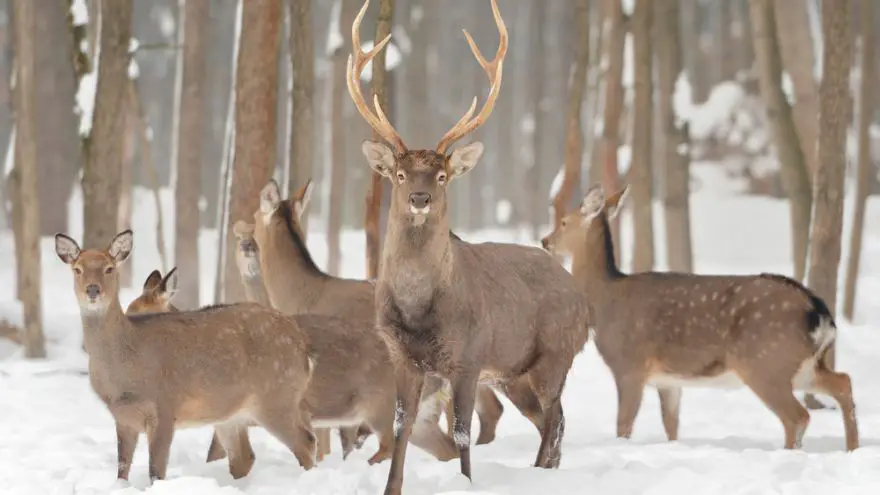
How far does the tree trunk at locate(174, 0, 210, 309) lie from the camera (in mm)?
16734

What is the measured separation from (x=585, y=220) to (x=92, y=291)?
15.9 ft

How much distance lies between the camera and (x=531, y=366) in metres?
7.93

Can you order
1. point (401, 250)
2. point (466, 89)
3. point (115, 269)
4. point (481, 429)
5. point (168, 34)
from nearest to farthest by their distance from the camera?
point (401, 250) < point (115, 269) < point (481, 429) < point (168, 34) < point (466, 89)

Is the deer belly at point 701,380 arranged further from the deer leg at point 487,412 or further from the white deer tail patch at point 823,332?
the deer leg at point 487,412

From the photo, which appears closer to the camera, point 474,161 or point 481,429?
point 474,161

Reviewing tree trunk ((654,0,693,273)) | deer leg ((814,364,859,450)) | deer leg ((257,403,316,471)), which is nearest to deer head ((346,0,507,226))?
deer leg ((257,403,316,471))

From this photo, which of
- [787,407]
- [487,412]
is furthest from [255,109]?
[787,407]

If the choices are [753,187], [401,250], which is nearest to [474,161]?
[401,250]

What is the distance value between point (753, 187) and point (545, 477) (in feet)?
75.7

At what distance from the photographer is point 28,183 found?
1346 centimetres

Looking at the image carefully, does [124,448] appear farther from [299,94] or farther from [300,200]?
[299,94]

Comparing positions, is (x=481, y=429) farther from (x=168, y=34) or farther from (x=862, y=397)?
(x=168, y=34)

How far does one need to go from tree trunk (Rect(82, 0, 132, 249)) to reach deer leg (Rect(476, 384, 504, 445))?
166 inches

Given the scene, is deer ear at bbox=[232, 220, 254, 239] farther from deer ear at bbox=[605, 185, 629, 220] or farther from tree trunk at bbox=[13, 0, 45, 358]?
tree trunk at bbox=[13, 0, 45, 358]
